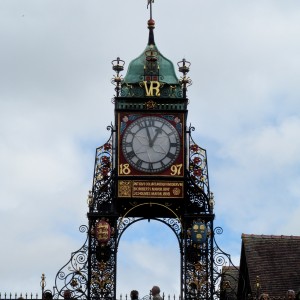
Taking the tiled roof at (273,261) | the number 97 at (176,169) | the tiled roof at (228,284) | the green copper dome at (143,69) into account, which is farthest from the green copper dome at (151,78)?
the tiled roof at (228,284)

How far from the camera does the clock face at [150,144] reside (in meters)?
47.9

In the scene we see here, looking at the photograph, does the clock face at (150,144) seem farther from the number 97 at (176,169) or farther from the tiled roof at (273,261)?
the tiled roof at (273,261)

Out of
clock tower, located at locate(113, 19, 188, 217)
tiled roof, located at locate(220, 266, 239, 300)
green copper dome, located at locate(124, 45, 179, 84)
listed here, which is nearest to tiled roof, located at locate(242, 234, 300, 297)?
tiled roof, located at locate(220, 266, 239, 300)

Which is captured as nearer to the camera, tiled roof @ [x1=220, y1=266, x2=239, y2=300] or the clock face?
tiled roof @ [x1=220, y1=266, x2=239, y2=300]

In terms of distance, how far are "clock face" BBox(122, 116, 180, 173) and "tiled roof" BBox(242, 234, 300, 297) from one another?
13.0 feet

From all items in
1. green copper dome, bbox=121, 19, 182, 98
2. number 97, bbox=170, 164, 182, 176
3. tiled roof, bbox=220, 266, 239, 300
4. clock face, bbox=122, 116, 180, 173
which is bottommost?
tiled roof, bbox=220, 266, 239, 300

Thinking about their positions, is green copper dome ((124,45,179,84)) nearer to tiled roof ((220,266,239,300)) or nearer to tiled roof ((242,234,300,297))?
tiled roof ((242,234,300,297))

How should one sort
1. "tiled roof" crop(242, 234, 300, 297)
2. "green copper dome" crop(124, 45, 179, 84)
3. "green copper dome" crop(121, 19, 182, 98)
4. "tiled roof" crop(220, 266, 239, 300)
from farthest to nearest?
"green copper dome" crop(124, 45, 179, 84), "green copper dome" crop(121, 19, 182, 98), "tiled roof" crop(242, 234, 300, 297), "tiled roof" crop(220, 266, 239, 300)

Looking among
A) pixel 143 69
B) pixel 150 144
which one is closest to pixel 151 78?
pixel 143 69

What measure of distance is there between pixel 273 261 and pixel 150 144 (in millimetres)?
4998

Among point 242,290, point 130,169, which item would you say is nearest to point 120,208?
point 130,169

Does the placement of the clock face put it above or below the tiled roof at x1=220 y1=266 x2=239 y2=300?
above

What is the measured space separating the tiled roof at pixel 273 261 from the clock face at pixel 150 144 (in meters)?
3.97

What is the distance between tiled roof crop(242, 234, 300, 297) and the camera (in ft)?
159
